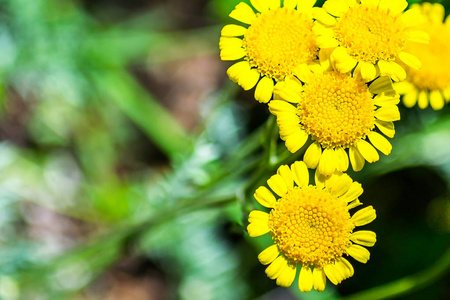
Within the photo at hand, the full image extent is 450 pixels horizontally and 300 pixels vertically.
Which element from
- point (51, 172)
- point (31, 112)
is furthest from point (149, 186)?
point (31, 112)

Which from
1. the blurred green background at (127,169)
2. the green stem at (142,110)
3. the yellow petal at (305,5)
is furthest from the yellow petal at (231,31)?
the green stem at (142,110)

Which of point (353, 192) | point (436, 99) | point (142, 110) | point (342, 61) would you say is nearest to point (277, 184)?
point (353, 192)

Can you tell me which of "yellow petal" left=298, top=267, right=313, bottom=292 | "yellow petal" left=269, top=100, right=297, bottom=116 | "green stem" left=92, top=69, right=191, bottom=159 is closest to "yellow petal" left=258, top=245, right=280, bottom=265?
"yellow petal" left=298, top=267, right=313, bottom=292

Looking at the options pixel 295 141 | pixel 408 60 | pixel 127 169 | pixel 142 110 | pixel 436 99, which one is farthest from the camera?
pixel 127 169

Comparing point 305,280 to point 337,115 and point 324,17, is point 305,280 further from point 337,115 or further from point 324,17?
point 324,17

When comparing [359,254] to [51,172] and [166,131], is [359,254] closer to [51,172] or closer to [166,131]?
[166,131]

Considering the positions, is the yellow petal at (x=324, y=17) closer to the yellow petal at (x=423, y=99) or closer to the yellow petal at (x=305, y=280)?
the yellow petal at (x=423, y=99)
